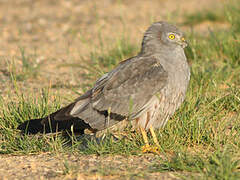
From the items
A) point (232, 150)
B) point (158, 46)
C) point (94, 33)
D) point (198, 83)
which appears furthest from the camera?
point (94, 33)

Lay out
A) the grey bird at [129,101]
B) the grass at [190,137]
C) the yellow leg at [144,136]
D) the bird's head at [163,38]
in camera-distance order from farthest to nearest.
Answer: the bird's head at [163,38] → the grey bird at [129,101] → the yellow leg at [144,136] → the grass at [190,137]

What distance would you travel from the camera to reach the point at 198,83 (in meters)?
5.95

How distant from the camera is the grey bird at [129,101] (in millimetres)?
4543

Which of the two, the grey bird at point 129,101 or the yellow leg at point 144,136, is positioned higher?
the grey bird at point 129,101

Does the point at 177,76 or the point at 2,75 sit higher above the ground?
the point at 177,76

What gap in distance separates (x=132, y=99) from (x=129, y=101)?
37mm

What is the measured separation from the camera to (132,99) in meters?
4.54

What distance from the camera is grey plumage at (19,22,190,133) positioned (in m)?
4.54

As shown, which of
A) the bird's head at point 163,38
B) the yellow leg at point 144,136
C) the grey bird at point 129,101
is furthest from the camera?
the bird's head at point 163,38

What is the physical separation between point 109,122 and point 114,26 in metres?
5.81

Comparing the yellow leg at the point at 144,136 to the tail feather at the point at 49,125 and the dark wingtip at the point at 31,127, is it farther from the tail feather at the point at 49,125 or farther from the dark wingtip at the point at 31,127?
the dark wingtip at the point at 31,127

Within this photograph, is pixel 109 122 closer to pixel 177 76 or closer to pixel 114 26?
pixel 177 76

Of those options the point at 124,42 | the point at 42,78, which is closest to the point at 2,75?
the point at 42,78

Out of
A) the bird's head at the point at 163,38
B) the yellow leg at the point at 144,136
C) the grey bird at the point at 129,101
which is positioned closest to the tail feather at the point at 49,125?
the grey bird at the point at 129,101
